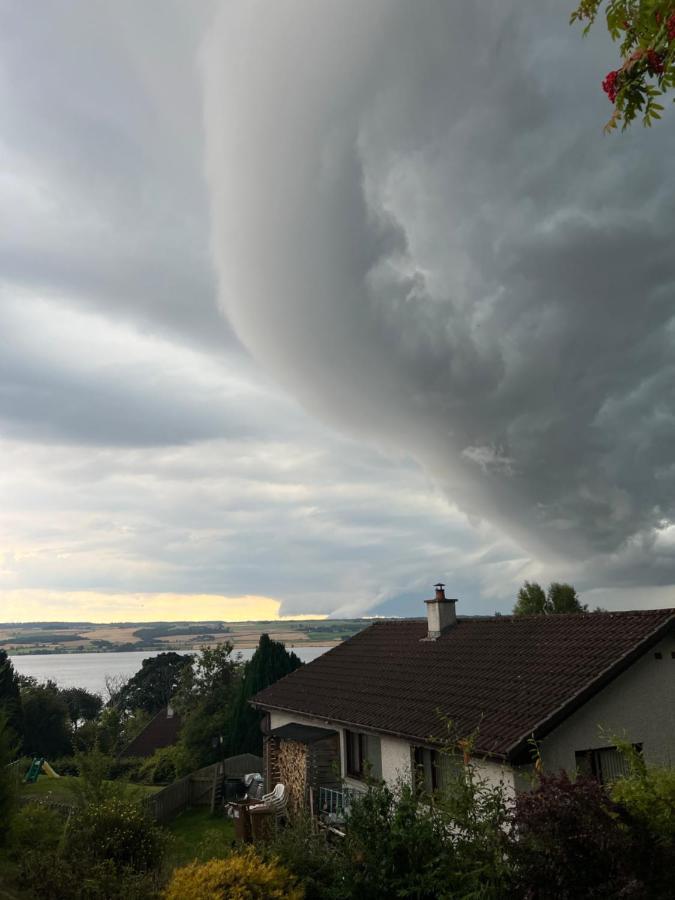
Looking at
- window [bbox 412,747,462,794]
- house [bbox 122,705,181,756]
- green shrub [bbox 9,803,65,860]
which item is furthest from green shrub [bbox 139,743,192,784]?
window [bbox 412,747,462,794]

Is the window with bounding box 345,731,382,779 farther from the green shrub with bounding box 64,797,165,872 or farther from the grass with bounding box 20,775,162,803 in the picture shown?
the grass with bounding box 20,775,162,803

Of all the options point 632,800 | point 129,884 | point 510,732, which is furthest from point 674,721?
point 129,884

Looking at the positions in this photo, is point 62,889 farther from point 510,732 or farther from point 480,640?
point 480,640

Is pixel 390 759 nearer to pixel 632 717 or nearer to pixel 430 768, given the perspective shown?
pixel 430 768

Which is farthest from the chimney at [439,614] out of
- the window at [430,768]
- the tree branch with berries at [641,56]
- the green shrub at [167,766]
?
the green shrub at [167,766]

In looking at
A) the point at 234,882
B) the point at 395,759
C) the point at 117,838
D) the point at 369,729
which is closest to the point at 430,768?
the point at 395,759

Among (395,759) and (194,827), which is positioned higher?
(395,759)

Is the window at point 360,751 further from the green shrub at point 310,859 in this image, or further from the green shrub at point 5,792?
the green shrub at point 5,792
